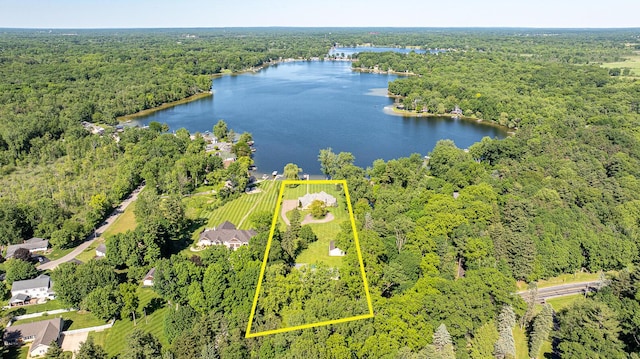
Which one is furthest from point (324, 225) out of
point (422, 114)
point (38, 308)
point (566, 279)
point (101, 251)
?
point (422, 114)

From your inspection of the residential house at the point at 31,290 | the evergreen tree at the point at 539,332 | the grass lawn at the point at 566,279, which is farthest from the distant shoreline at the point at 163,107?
the evergreen tree at the point at 539,332

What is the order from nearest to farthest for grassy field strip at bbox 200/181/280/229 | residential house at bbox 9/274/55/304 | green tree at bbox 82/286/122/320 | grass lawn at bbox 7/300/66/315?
green tree at bbox 82/286/122/320 → grass lawn at bbox 7/300/66/315 → residential house at bbox 9/274/55/304 → grassy field strip at bbox 200/181/280/229

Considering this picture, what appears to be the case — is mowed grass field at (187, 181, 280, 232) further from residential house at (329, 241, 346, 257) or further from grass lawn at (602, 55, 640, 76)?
grass lawn at (602, 55, 640, 76)

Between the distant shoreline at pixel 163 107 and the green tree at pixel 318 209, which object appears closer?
the green tree at pixel 318 209

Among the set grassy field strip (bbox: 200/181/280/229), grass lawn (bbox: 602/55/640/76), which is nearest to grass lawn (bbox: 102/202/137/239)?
grassy field strip (bbox: 200/181/280/229)

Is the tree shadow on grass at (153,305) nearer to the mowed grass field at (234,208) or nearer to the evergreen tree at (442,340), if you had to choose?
the mowed grass field at (234,208)
